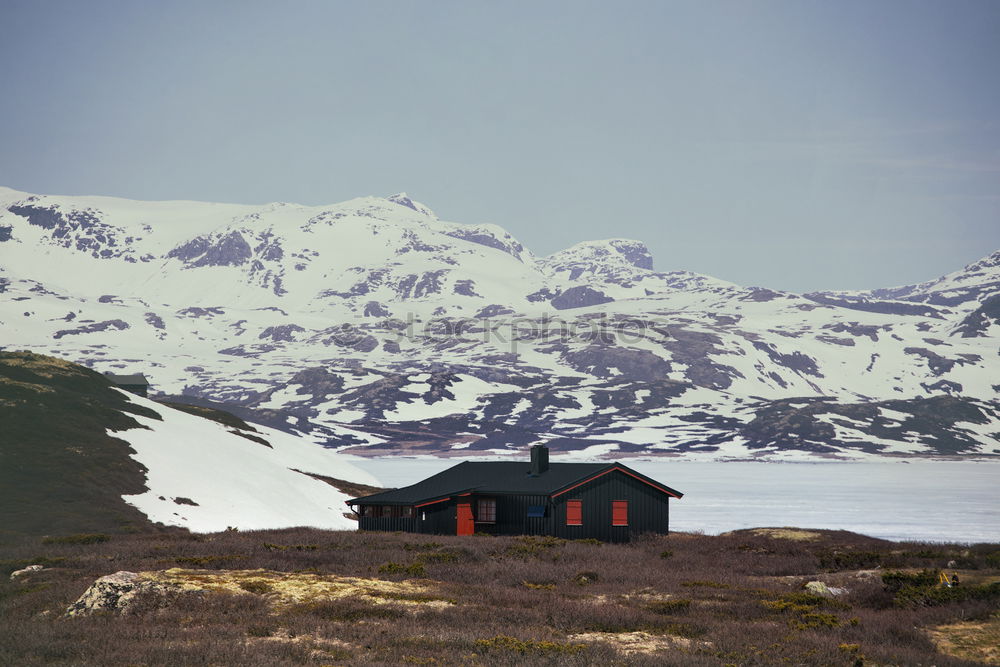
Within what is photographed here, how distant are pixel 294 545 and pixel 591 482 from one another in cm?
1970

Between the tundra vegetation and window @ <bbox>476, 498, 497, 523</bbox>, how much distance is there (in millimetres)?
12961

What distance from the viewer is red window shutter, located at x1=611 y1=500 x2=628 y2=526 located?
59875 mm

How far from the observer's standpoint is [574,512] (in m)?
58.8

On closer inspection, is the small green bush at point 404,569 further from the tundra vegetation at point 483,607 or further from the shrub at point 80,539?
the shrub at point 80,539

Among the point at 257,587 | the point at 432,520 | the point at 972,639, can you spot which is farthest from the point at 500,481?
the point at 972,639

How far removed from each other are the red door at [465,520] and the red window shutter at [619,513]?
844 centimetres

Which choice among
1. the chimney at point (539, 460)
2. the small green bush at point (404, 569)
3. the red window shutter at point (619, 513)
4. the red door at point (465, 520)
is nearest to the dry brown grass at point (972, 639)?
the small green bush at point (404, 569)

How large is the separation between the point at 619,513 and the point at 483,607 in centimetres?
3188

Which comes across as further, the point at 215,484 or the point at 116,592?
the point at 215,484

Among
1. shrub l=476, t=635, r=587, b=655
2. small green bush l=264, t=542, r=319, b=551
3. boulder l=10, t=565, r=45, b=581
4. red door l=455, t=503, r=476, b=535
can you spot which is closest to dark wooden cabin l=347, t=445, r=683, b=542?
red door l=455, t=503, r=476, b=535

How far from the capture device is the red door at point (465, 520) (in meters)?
59.8

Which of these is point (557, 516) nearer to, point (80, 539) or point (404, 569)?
point (404, 569)

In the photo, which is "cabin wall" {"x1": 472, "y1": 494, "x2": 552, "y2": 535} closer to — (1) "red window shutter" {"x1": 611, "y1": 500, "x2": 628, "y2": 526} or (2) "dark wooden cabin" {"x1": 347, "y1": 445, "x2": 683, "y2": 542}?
(2) "dark wooden cabin" {"x1": 347, "y1": 445, "x2": 683, "y2": 542}

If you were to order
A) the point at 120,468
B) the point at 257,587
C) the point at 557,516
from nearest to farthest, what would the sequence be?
the point at 257,587
the point at 557,516
the point at 120,468
